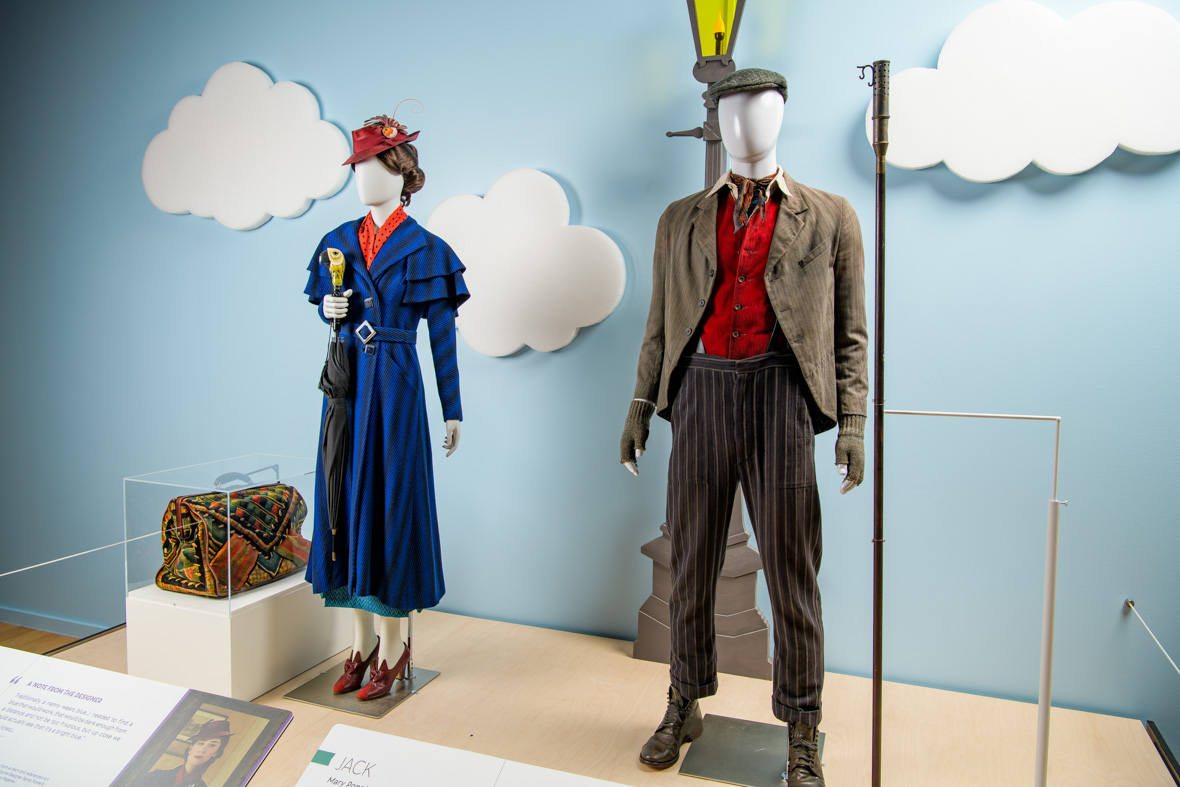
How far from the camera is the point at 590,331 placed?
9.32 ft

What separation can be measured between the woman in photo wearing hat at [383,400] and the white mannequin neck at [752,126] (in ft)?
3.25

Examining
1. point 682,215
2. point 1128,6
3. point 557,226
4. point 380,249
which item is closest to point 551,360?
point 557,226

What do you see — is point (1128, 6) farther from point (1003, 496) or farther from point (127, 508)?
point (127, 508)

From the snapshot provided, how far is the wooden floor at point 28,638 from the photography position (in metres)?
3.48

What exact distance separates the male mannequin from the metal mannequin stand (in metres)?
1.02

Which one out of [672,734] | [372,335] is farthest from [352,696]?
[372,335]

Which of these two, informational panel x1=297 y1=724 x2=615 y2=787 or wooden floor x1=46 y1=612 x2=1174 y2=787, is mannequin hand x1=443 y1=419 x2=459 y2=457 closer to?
wooden floor x1=46 y1=612 x2=1174 y2=787

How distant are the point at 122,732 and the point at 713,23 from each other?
7.94ft

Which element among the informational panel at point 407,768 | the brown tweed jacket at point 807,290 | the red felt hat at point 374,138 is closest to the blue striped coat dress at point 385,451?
the red felt hat at point 374,138

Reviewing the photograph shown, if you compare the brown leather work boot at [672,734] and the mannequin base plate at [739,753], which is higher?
Result: the brown leather work boot at [672,734]

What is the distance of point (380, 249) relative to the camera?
2.31 meters

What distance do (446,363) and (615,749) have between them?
127cm

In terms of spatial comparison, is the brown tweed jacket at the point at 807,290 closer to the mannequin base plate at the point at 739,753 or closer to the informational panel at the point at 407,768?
the mannequin base plate at the point at 739,753

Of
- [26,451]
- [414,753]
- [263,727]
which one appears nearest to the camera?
[414,753]
